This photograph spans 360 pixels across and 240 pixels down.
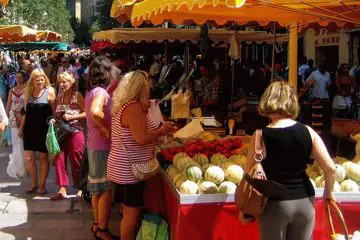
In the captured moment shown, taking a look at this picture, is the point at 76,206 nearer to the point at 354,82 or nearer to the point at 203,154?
the point at 203,154

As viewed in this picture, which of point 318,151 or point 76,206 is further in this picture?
point 76,206

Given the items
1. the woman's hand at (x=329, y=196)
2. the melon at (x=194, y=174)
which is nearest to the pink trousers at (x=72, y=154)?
the melon at (x=194, y=174)

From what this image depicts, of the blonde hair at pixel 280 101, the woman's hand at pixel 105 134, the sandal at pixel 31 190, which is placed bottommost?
the sandal at pixel 31 190

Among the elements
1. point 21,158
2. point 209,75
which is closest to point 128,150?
point 21,158

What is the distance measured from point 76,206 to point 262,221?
161 inches

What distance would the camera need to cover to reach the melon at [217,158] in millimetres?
5336

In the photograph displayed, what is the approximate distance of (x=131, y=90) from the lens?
194 inches

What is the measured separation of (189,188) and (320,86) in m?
10.9

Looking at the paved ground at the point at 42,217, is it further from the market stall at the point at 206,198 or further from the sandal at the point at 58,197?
the market stall at the point at 206,198

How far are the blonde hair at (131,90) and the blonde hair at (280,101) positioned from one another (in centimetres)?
148

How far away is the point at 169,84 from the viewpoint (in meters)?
16.1

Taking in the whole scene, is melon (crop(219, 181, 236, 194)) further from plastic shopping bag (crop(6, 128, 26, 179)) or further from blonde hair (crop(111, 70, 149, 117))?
plastic shopping bag (crop(6, 128, 26, 179))

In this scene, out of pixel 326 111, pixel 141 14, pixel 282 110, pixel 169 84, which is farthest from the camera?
pixel 169 84

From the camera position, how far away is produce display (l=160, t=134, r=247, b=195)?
4.54 m
